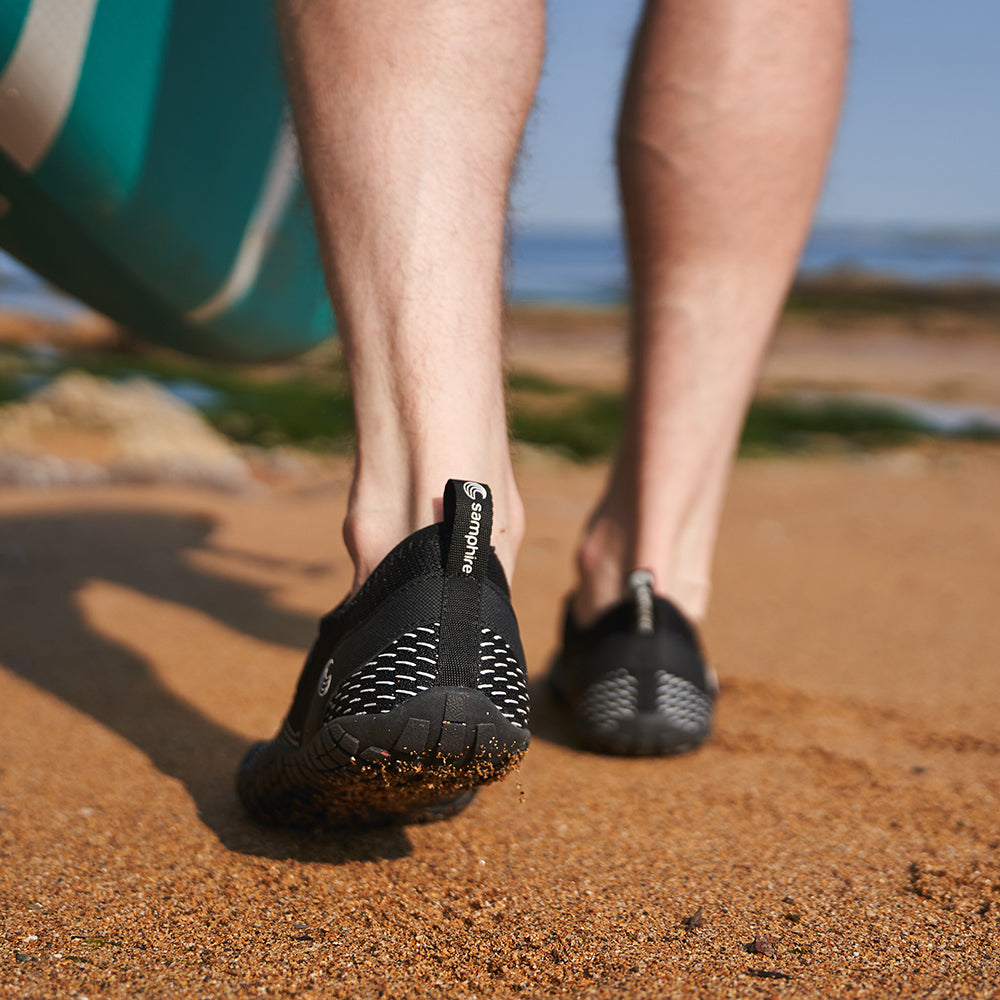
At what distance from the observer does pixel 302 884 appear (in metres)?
0.85

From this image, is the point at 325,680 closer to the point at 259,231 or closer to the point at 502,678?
the point at 502,678

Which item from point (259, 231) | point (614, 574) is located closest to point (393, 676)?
point (614, 574)

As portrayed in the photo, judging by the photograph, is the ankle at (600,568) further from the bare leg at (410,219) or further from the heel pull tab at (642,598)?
the bare leg at (410,219)

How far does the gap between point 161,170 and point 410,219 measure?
859 millimetres

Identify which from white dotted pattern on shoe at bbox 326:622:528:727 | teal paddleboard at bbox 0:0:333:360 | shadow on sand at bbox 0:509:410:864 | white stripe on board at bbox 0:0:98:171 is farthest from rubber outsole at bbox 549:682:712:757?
white stripe on board at bbox 0:0:98:171

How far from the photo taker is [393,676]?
2.54 feet

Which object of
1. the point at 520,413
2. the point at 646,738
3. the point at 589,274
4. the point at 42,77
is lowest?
the point at 589,274

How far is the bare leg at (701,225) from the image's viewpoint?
1.22 meters

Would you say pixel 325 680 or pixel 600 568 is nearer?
pixel 325 680

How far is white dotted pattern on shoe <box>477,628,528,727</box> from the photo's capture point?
782 millimetres

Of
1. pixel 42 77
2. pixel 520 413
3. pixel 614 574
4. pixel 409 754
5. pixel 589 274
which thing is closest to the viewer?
pixel 409 754

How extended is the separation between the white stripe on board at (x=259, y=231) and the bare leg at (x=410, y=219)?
A: 96 centimetres

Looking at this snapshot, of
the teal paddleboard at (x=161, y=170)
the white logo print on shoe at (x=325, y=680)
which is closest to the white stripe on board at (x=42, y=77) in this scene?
the teal paddleboard at (x=161, y=170)

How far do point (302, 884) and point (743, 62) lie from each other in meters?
1.04
